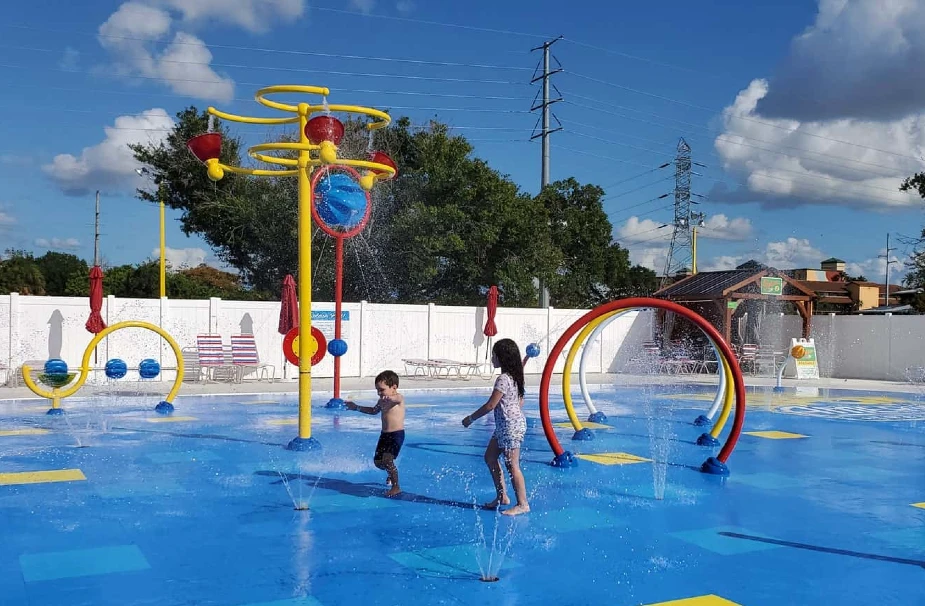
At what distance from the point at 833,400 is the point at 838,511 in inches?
483

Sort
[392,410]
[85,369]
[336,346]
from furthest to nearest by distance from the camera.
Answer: [85,369] → [336,346] → [392,410]

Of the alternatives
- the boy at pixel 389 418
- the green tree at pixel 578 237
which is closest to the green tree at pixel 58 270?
the green tree at pixel 578 237

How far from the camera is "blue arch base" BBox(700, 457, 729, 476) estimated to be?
959 centimetres

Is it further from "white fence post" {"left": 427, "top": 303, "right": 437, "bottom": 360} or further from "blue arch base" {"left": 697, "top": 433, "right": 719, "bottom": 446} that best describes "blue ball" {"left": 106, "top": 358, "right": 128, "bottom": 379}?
"white fence post" {"left": 427, "top": 303, "right": 437, "bottom": 360}

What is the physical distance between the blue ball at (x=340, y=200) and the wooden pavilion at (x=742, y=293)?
57.9 ft

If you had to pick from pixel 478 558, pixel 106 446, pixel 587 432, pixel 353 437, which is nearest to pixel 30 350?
pixel 106 446

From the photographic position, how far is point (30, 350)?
58.8ft

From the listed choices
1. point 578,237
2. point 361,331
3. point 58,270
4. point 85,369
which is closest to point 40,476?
point 85,369

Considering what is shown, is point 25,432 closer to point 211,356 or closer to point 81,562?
point 81,562

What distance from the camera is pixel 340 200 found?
1121cm

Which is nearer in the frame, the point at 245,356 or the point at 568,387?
the point at 568,387

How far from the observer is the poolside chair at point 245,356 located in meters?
19.7

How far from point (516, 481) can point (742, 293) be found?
21.6 meters

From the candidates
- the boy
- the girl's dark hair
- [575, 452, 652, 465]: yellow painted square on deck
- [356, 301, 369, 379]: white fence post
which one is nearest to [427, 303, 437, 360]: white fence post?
[356, 301, 369, 379]: white fence post
